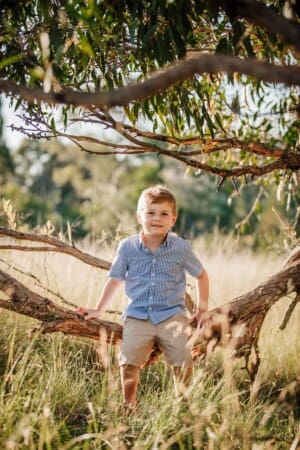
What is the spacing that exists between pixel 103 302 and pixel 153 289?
29cm

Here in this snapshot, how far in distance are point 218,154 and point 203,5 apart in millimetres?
2077

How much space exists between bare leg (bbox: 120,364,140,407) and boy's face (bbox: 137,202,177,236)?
0.77m

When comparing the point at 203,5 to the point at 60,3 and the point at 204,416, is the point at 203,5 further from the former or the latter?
the point at 204,416

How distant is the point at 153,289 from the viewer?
3.18 m

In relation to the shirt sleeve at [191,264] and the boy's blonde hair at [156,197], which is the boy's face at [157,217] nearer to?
the boy's blonde hair at [156,197]

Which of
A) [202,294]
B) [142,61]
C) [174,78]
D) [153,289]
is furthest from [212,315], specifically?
[174,78]

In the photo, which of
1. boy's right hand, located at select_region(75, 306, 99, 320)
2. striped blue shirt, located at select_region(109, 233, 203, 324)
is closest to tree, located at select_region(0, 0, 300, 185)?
striped blue shirt, located at select_region(109, 233, 203, 324)

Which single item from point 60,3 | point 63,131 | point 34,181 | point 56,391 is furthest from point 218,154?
point 34,181

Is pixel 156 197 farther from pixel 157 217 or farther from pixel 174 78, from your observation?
pixel 174 78

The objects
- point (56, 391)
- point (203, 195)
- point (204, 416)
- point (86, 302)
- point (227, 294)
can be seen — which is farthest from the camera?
point (203, 195)

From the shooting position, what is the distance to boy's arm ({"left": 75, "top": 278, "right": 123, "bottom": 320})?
9.98ft

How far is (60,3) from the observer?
278 cm

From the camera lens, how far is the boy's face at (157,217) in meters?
3.26

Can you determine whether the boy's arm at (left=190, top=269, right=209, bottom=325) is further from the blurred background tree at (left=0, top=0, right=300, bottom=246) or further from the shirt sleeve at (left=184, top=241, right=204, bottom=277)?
the blurred background tree at (left=0, top=0, right=300, bottom=246)
